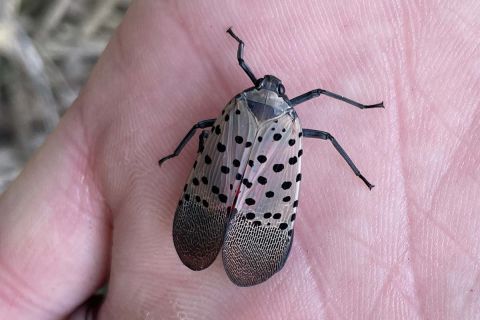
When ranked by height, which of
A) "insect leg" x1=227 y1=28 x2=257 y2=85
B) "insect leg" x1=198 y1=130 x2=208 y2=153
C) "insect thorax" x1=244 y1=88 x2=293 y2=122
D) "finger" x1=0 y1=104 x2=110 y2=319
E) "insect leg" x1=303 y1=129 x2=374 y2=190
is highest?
"insect leg" x1=227 y1=28 x2=257 y2=85

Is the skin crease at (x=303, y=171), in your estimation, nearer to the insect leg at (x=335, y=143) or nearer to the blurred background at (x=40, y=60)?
the insect leg at (x=335, y=143)

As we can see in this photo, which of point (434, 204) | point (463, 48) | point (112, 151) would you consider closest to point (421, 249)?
point (434, 204)

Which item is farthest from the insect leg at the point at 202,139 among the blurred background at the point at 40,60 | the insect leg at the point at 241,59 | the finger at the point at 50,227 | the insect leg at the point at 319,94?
the blurred background at the point at 40,60

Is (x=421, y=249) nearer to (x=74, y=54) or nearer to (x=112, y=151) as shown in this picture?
(x=112, y=151)

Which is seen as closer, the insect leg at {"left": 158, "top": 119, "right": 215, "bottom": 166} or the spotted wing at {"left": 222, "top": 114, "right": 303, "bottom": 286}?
the spotted wing at {"left": 222, "top": 114, "right": 303, "bottom": 286}

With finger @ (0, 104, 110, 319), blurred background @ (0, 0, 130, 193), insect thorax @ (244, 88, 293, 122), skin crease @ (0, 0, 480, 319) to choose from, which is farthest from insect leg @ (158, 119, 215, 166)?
blurred background @ (0, 0, 130, 193)

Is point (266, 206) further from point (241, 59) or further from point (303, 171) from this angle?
point (241, 59)

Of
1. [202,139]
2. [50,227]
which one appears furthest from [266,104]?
[50,227]

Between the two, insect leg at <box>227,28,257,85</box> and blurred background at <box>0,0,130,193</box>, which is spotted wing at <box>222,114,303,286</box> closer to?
insect leg at <box>227,28,257,85</box>
